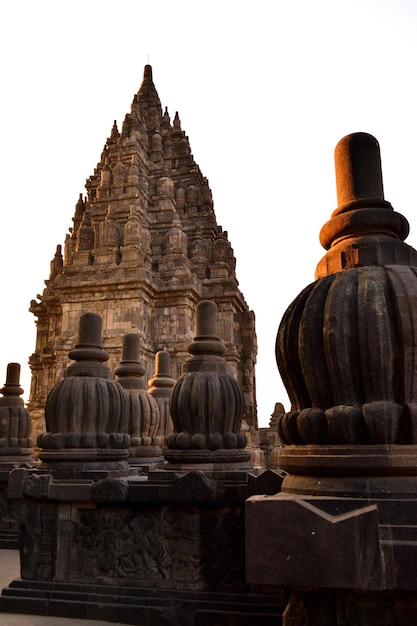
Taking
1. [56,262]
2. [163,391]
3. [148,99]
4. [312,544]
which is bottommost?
[312,544]

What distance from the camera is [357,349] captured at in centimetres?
293

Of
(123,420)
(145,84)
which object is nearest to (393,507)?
(123,420)

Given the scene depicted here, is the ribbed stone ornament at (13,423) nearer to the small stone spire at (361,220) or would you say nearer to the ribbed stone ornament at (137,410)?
the ribbed stone ornament at (137,410)

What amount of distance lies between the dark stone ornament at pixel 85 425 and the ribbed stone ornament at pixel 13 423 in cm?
342

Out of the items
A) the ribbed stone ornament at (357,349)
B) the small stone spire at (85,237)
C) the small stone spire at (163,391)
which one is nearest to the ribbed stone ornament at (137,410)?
the small stone spire at (163,391)

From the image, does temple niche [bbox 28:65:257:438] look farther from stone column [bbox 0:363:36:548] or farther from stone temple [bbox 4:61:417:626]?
stone temple [bbox 4:61:417:626]

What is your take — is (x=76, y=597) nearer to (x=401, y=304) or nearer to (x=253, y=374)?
(x=401, y=304)

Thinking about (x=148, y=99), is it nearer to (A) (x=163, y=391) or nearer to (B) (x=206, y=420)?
(A) (x=163, y=391)

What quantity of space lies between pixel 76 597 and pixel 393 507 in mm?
3767

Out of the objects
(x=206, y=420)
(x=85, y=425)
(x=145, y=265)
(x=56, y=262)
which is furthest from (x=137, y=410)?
(x=56, y=262)

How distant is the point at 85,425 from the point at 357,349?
3.89 m

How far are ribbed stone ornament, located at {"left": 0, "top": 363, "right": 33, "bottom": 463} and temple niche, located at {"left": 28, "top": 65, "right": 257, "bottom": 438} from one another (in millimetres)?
8147

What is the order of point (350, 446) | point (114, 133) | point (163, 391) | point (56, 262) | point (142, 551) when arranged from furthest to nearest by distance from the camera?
point (114, 133)
point (56, 262)
point (163, 391)
point (142, 551)
point (350, 446)

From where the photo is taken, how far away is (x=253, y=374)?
24.1 m
